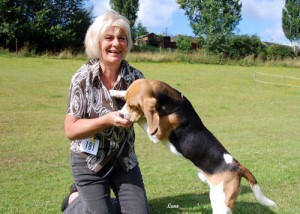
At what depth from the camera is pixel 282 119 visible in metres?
15.2

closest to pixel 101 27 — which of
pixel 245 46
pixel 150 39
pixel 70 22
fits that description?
pixel 70 22

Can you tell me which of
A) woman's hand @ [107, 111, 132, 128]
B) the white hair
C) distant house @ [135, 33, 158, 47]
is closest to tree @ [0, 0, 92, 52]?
distant house @ [135, 33, 158, 47]

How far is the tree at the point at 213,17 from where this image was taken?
5744 centimetres

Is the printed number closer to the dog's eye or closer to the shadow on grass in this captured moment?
the dog's eye

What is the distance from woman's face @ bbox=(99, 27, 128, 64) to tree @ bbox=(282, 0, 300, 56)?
7097cm

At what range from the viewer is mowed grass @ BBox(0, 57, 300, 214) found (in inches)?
244

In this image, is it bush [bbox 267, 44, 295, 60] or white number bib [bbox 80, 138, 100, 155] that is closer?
white number bib [bbox 80, 138, 100, 155]

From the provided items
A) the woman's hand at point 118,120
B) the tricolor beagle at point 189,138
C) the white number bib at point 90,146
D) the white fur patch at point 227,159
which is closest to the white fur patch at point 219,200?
the tricolor beagle at point 189,138

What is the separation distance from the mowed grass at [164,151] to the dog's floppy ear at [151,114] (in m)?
2.48

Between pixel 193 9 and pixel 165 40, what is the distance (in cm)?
1679

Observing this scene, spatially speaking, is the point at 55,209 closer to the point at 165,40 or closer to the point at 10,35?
the point at 10,35

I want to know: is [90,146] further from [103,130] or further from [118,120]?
[118,120]

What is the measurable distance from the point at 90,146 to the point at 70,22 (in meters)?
40.5

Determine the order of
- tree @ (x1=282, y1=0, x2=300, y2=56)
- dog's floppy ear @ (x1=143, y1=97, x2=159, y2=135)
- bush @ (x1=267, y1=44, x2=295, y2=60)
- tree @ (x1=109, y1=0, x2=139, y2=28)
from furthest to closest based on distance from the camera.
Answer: tree @ (x1=282, y1=0, x2=300, y2=56) < tree @ (x1=109, y1=0, x2=139, y2=28) < bush @ (x1=267, y1=44, x2=295, y2=60) < dog's floppy ear @ (x1=143, y1=97, x2=159, y2=135)
